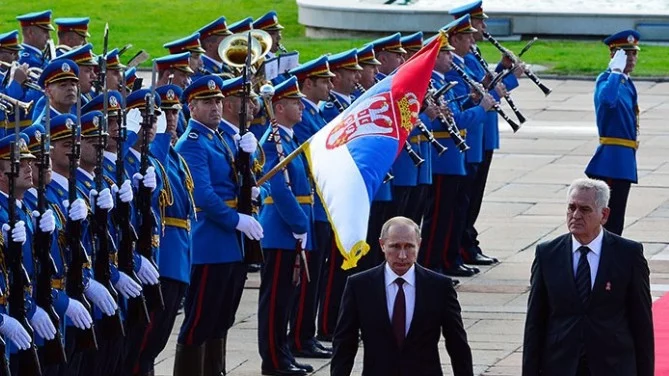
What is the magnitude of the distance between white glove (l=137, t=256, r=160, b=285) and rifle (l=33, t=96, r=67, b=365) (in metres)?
1.02

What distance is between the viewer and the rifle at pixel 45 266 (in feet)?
31.2

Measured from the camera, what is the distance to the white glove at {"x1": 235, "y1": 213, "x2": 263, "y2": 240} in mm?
11609

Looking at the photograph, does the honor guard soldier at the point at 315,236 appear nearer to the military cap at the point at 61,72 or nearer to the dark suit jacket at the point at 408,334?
the military cap at the point at 61,72

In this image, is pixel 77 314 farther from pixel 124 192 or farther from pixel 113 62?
pixel 113 62

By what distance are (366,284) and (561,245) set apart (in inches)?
38.1

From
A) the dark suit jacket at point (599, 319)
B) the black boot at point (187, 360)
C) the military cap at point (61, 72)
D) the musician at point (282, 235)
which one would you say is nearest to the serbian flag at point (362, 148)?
the dark suit jacket at point (599, 319)

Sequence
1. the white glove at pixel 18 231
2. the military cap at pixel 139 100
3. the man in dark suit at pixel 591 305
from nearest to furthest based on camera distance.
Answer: the man in dark suit at pixel 591 305
the white glove at pixel 18 231
the military cap at pixel 139 100

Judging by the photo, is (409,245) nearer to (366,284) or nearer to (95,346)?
(366,284)

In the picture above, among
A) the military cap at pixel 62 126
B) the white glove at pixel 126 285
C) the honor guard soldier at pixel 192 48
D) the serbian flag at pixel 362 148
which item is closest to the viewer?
the serbian flag at pixel 362 148

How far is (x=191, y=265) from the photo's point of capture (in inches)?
452

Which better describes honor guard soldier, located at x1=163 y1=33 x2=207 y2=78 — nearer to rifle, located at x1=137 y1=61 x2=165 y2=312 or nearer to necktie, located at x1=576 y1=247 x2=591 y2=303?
rifle, located at x1=137 y1=61 x2=165 y2=312

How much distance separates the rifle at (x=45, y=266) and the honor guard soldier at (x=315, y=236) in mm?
3134

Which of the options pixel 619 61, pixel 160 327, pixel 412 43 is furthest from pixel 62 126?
pixel 619 61

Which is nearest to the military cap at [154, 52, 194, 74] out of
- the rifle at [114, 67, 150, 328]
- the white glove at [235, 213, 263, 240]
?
the white glove at [235, 213, 263, 240]
